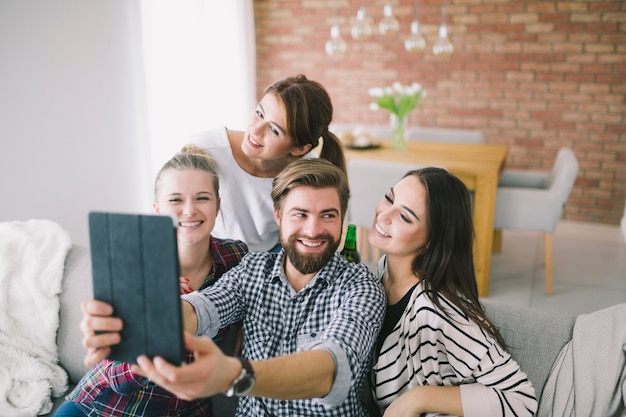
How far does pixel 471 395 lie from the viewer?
1.28m

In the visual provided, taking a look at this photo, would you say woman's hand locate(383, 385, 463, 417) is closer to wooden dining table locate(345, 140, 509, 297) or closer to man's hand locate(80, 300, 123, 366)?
man's hand locate(80, 300, 123, 366)

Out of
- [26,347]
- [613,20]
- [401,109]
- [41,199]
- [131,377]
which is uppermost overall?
[613,20]

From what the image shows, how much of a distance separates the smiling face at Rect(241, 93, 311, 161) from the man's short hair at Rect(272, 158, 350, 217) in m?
0.44

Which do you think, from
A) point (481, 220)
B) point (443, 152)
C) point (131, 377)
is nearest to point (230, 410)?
point (131, 377)

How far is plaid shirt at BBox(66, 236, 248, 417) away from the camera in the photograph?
4.59 feet

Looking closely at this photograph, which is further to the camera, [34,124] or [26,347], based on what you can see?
[34,124]

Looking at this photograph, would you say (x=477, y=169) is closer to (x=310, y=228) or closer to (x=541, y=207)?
(x=541, y=207)

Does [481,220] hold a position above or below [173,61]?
below

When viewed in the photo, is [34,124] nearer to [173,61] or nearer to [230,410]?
[173,61]

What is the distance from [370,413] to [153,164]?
2085 mm

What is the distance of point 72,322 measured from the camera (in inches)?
74.6

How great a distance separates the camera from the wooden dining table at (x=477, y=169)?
10.8ft

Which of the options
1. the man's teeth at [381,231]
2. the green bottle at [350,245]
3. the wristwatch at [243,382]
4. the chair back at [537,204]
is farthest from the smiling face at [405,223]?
the chair back at [537,204]

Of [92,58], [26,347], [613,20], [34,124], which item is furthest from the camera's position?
[613,20]
